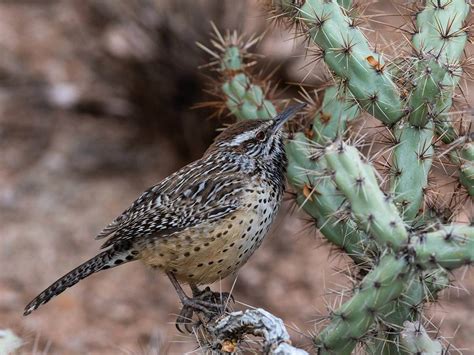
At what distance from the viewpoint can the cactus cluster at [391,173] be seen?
2738 millimetres

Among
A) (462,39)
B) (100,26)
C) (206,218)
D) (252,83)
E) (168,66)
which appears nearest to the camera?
(462,39)

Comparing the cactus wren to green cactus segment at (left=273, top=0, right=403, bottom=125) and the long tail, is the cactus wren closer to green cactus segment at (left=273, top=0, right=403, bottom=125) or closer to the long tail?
the long tail

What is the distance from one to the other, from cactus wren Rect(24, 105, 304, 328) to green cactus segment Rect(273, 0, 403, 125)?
59 cm

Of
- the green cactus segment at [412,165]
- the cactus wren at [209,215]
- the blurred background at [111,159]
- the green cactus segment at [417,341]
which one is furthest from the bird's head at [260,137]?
the blurred background at [111,159]

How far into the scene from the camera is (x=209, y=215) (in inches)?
143

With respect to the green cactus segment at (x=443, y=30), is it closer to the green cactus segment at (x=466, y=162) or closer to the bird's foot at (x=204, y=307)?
the green cactus segment at (x=466, y=162)

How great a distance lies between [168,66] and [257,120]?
3.05 m

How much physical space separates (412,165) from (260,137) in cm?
84

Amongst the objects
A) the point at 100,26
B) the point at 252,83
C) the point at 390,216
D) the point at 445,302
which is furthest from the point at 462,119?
the point at 100,26

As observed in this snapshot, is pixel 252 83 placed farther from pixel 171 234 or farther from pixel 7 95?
pixel 7 95

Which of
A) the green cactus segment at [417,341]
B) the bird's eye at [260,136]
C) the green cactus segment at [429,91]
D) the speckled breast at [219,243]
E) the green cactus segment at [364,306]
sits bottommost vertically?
the green cactus segment at [417,341]

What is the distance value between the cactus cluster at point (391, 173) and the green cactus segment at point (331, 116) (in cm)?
8


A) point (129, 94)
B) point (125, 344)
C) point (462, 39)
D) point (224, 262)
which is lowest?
point (125, 344)

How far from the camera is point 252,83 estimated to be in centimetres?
398
